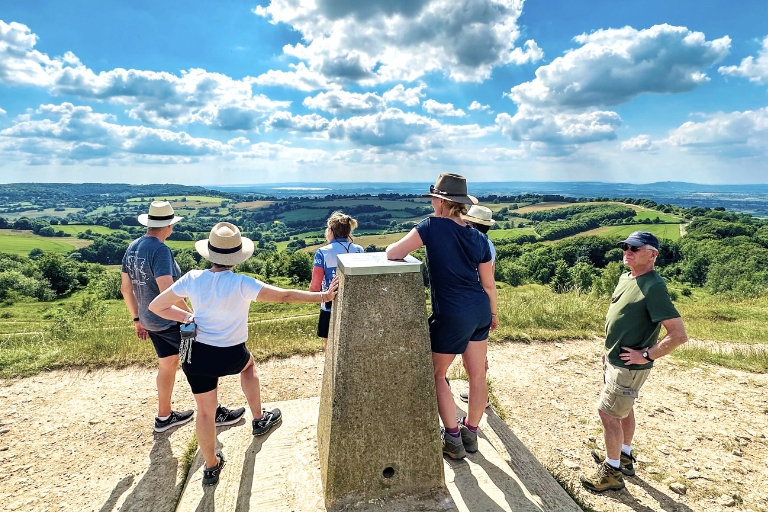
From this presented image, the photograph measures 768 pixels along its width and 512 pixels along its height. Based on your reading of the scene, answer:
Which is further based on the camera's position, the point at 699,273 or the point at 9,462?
the point at 699,273

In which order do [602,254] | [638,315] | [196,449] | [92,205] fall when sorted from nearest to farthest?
[638,315], [196,449], [602,254], [92,205]

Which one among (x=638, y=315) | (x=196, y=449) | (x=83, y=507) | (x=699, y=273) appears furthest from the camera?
(x=699, y=273)

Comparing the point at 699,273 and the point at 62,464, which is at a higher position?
the point at 62,464

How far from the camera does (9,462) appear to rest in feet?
13.8

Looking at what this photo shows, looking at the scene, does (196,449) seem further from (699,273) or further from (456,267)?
(699,273)

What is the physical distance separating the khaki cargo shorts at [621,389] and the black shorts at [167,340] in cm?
406

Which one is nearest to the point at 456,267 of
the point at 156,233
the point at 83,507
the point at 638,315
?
the point at 638,315

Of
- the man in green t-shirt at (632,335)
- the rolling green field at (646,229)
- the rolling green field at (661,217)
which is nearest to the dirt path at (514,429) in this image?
the man in green t-shirt at (632,335)

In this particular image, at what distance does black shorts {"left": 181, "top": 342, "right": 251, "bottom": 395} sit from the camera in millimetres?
3223

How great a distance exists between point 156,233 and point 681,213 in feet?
389

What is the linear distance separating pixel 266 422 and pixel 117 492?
142cm

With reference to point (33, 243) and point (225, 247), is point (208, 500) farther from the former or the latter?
point (33, 243)

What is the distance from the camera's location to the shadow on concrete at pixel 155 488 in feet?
11.9

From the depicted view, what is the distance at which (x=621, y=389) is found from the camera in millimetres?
3529
